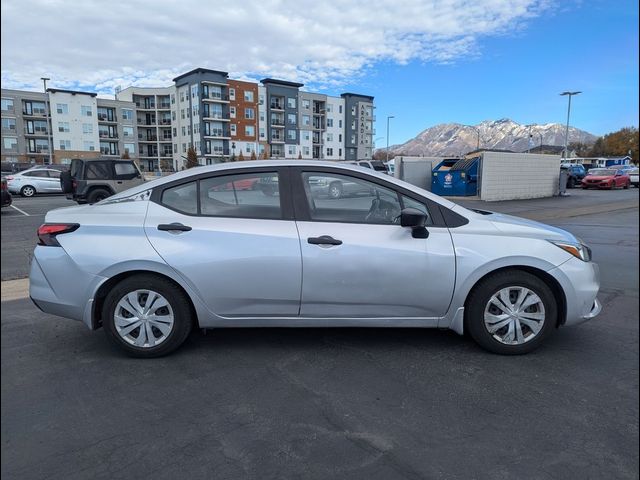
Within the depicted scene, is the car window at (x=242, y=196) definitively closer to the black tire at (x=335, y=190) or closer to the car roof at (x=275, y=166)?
the car roof at (x=275, y=166)

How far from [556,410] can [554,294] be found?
1149mm

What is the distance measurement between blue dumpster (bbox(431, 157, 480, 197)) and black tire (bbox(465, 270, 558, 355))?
752 inches

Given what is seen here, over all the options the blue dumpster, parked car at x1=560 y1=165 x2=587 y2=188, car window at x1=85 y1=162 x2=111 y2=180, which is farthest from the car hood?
car window at x1=85 y1=162 x2=111 y2=180

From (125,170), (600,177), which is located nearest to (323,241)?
(125,170)

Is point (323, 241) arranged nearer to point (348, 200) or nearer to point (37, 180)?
point (348, 200)

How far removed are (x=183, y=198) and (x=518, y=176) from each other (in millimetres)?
21546

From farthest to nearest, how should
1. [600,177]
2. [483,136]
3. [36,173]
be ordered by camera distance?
[600,177], [36,173], [483,136]

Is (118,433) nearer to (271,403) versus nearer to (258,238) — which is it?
(271,403)

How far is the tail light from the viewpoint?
12.3ft

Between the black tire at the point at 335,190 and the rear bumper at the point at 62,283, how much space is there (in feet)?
6.36

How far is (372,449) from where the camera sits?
103 inches

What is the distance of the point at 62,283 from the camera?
147 inches

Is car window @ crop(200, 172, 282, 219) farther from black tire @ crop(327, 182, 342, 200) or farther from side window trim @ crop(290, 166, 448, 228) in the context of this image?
black tire @ crop(327, 182, 342, 200)

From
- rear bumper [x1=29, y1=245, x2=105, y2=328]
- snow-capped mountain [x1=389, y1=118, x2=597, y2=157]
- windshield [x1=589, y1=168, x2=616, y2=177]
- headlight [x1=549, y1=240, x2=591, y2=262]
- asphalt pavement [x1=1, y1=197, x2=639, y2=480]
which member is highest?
snow-capped mountain [x1=389, y1=118, x2=597, y2=157]
